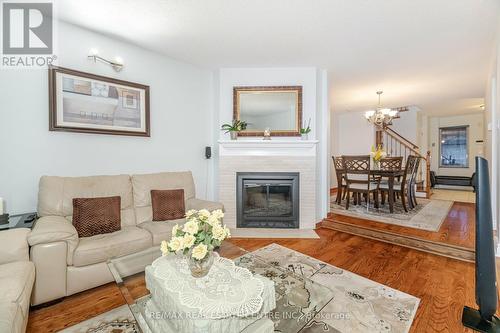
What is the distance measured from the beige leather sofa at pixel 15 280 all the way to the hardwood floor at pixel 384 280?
0.42 m

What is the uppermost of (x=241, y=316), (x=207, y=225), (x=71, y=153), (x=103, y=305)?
(x=71, y=153)

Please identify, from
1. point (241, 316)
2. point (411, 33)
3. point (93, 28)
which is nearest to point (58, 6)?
point (93, 28)

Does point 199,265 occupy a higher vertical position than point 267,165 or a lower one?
lower

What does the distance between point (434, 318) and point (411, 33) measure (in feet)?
9.11

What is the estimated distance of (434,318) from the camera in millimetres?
1639

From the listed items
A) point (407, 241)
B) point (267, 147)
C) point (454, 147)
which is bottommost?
point (407, 241)

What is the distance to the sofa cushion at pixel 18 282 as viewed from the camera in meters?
1.20

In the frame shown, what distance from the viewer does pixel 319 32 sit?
2.63 meters

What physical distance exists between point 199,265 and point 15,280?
3.38ft

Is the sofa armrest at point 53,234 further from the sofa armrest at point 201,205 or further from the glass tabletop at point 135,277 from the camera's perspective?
the sofa armrest at point 201,205

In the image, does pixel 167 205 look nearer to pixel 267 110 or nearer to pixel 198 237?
pixel 198 237

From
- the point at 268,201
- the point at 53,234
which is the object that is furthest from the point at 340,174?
the point at 53,234

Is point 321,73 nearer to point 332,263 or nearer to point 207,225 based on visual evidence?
point 332,263

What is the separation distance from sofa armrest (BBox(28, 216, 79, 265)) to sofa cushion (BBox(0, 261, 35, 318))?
0.59 ft
